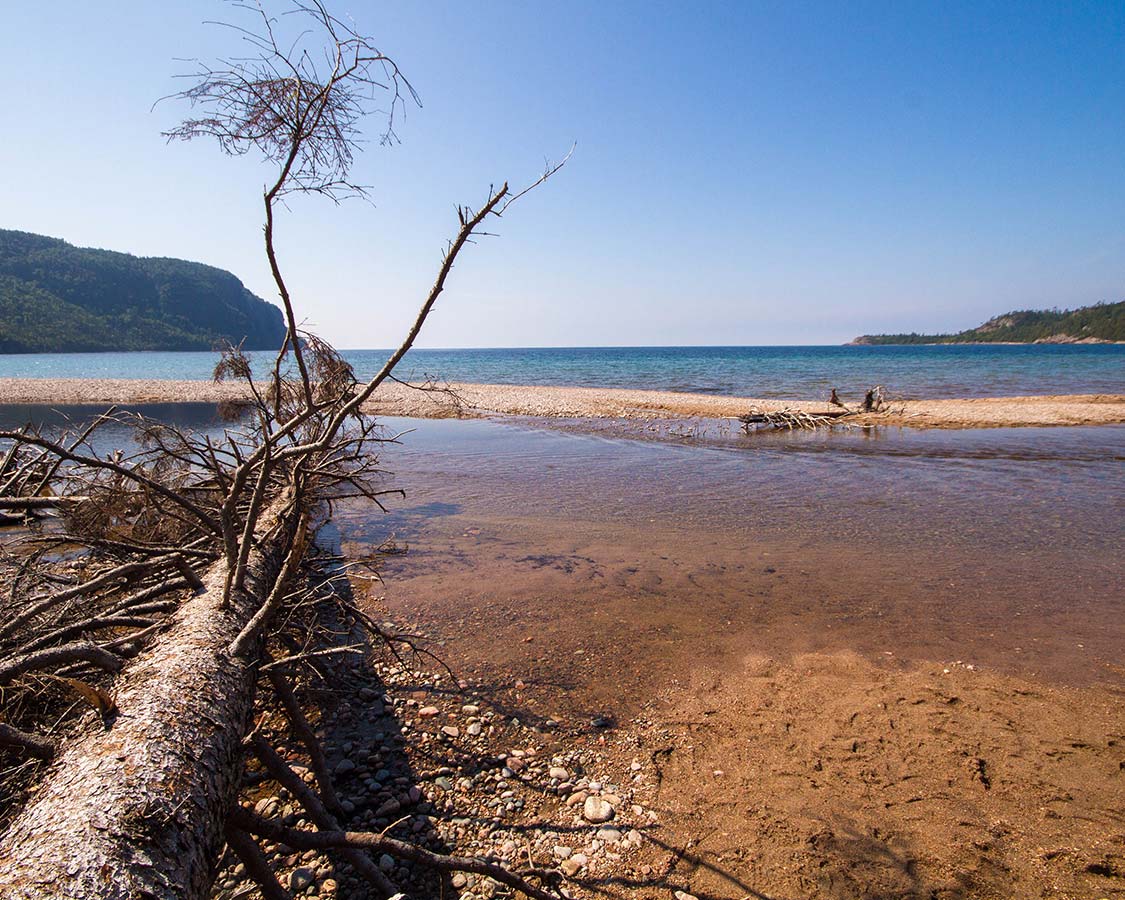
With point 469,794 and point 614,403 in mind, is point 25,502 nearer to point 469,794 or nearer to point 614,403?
point 469,794

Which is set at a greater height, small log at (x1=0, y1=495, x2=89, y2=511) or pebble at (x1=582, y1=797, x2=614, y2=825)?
small log at (x1=0, y1=495, x2=89, y2=511)

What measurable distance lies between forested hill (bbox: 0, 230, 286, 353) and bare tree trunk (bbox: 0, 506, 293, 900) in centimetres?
8650

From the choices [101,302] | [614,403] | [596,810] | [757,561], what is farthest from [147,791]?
[101,302]

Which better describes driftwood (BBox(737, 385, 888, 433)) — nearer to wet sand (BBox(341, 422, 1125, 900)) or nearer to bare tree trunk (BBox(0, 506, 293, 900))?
wet sand (BBox(341, 422, 1125, 900))

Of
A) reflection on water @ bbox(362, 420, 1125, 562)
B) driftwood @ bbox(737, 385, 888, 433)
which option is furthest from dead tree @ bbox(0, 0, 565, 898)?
driftwood @ bbox(737, 385, 888, 433)

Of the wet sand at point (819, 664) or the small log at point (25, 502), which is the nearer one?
the wet sand at point (819, 664)

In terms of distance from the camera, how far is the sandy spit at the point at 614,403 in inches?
735

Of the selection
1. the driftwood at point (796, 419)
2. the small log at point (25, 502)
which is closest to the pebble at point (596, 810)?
the small log at point (25, 502)

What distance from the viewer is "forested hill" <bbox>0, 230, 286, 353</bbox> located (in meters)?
85.6

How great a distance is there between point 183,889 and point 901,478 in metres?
12.2

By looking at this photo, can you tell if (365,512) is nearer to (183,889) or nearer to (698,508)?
(698,508)

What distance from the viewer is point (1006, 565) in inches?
243

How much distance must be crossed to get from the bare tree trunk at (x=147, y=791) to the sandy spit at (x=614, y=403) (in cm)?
1213

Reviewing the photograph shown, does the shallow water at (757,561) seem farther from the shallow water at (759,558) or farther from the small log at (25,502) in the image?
the small log at (25,502)
